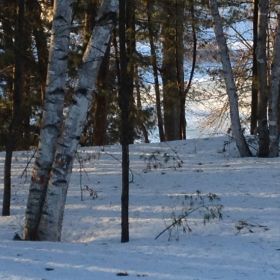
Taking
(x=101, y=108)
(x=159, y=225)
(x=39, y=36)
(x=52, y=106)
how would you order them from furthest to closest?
(x=101, y=108) < (x=39, y=36) < (x=159, y=225) < (x=52, y=106)

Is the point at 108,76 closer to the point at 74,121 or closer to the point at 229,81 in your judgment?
the point at 229,81

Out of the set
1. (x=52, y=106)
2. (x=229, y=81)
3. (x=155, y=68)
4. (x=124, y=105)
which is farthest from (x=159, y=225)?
(x=155, y=68)

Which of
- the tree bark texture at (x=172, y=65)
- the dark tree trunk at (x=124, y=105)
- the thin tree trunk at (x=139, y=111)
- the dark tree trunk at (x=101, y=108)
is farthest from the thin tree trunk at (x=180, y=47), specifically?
the dark tree trunk at (x=124, y=105)

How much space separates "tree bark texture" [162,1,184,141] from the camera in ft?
69.0

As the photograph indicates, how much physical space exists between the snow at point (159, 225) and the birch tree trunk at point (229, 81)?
325mm

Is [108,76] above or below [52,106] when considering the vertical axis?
above

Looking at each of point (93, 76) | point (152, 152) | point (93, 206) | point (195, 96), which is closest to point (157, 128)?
point (195, 96)

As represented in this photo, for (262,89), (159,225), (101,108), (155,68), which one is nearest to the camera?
(159,225)

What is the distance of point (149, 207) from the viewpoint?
888cm

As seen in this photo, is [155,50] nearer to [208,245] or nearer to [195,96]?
[195,96]

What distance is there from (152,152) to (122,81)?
613 cm

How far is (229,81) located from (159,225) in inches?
197

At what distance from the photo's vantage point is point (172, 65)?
23.3 meters

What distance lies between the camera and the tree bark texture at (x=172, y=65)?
21.0 meters
